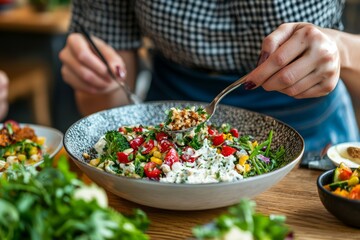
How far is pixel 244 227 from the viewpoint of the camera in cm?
70

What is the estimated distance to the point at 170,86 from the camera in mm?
1781

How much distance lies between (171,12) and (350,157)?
0.73m

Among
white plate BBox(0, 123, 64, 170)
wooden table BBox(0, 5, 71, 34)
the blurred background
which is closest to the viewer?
white plate BBox(0, 123, 64, 170)

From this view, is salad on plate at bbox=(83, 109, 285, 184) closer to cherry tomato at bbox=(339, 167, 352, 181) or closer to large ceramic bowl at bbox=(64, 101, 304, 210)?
large ceramic bowl at bbox=(64, 101, 304, 210)

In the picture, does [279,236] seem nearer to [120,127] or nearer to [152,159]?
[152,159]

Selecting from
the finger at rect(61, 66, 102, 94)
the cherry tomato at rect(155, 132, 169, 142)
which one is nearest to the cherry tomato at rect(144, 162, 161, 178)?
the cherry tomato at rect(155, 132, 169, 142)

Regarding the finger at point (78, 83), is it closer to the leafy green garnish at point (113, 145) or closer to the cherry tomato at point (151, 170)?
the leafy green garnish at point (113, 145)

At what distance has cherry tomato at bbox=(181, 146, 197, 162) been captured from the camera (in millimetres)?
1065

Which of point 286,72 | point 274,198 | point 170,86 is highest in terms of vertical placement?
point 286,72

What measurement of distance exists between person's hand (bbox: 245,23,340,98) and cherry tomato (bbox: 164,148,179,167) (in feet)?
0.76

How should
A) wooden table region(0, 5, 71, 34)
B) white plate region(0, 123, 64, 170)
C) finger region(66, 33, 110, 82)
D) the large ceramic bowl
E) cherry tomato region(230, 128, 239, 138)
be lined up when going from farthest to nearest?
1. wooden table region(0, 5, 71, 34)
2. finger region(66, 33, 110, 82)
3. white plate region(0, 123, 64, 170)
4. cherry tomato region(230, 128, 239, 138)
5. the large ceramic bowl

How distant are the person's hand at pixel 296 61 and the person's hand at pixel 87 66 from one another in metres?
0.54

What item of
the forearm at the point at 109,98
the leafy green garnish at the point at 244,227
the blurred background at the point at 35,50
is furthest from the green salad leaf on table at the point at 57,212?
the blurred background at the point at 35,50

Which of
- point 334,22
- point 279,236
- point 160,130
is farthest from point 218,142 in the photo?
point 334,22
